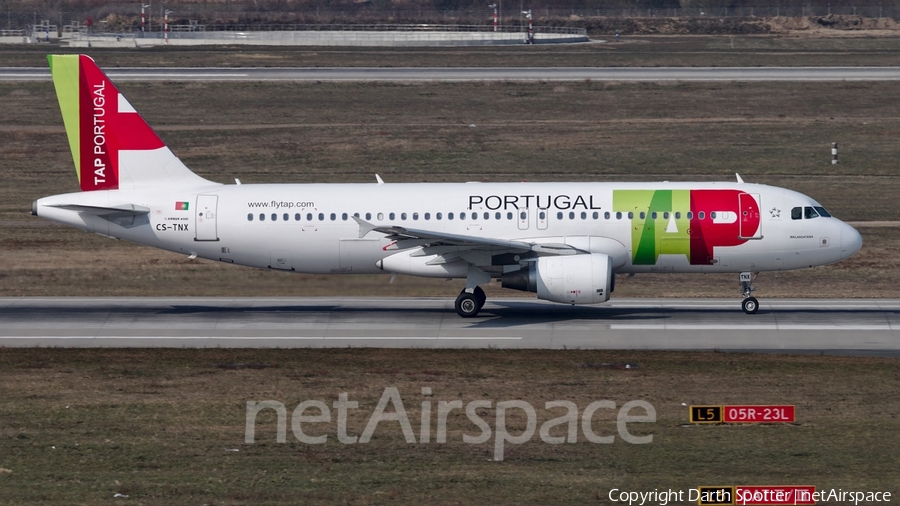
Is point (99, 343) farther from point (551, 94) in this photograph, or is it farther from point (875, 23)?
point (875, 23)

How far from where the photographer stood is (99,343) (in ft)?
99.9

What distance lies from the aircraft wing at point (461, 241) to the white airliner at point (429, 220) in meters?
0.07

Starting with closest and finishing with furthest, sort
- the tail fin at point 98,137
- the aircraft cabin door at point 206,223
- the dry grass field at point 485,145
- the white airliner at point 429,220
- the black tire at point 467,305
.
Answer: the white airliner at point 429,220 < the black tire at point 467,305 < the aircraft cabin door at point 206,223 < the tail fin at point 98,137 < the dry grass field at point 485,145

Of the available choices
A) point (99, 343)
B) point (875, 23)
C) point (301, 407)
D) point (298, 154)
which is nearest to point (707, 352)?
point (301, 407)

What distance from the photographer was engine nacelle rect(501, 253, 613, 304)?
32.0 metres

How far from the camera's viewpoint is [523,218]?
112ft

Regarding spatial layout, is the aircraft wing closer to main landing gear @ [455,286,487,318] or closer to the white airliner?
the white airliner

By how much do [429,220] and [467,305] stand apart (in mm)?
2798

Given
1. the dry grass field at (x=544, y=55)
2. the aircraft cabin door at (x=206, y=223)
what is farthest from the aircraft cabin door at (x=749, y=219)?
the dry grass field at (x=544, y=55)

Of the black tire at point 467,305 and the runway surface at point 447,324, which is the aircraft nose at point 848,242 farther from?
the black tire at point 467,305

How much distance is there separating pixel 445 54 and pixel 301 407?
220 ft

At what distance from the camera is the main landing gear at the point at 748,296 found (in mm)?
34125

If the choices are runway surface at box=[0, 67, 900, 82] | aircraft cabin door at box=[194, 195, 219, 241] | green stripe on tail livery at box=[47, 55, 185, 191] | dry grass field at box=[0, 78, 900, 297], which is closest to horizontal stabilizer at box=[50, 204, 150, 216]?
green stripe on tail livery at box=[47, 55, 185, 191]

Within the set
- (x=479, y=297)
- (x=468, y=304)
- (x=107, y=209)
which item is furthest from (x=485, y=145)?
(x=107, y=209)
